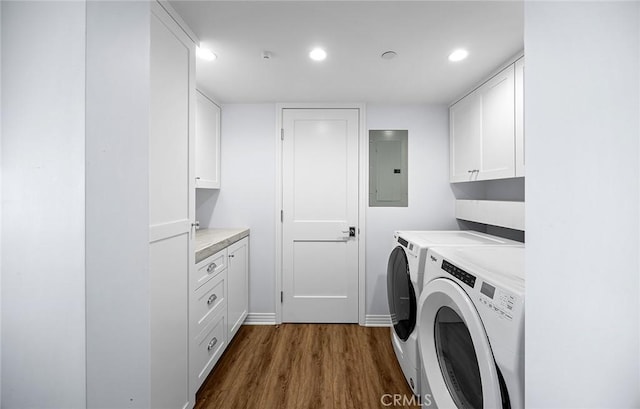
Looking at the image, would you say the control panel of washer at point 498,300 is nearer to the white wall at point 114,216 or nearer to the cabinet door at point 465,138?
the white wall at point 114,216

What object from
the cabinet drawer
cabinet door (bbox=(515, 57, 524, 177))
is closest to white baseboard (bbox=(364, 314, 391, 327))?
the cabinet drawer

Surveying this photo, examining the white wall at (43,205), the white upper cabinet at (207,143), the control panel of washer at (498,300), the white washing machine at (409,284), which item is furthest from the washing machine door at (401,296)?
the white upper cabinet at (207,143)

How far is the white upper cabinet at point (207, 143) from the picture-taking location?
7.30ft

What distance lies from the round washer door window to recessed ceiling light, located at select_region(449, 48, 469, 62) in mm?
1517

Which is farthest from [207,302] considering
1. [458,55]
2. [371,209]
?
[458,55]

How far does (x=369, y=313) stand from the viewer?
104 inches

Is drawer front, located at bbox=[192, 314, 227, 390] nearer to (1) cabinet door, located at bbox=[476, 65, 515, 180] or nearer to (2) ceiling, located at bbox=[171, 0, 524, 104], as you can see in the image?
(2) ceiling, located at bbox=[171, 0, 524, 104]

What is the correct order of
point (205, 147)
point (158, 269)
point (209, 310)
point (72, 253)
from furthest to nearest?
point (205, 147) → point (209, 310) → point (158, 269) → point (72, 253)

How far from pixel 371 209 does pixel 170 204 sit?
1824mm

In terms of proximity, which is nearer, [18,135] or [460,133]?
[18,135]

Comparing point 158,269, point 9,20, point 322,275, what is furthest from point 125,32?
point 322,275

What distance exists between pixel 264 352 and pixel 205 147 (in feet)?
5.74

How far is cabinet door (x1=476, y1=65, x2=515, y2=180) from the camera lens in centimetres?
177

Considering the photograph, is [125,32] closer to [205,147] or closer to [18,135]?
[18,135]
